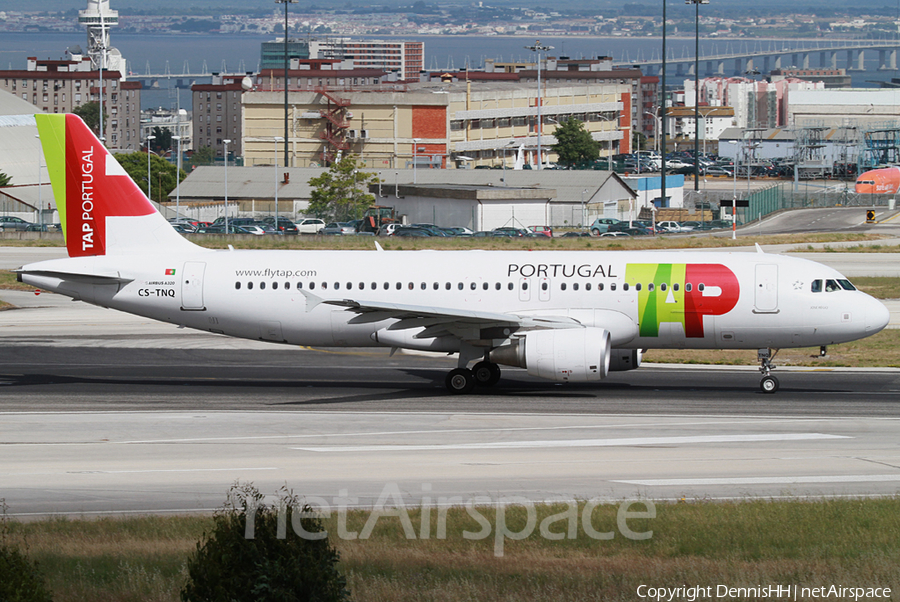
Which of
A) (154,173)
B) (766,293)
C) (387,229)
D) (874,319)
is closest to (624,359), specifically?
(766,293)

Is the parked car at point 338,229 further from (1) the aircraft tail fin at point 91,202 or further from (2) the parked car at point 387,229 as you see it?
(1) the aircraft tail fin at point 91,202

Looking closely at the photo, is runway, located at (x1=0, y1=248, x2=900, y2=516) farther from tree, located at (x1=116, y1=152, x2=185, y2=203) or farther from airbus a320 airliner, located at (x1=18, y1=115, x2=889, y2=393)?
tree, located at (x1=116, y1=152, x2=185, y2=203)

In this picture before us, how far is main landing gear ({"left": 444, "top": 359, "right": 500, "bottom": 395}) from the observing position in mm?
32594

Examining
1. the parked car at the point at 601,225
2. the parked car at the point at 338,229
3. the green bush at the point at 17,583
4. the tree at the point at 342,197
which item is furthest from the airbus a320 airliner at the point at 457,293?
the tree at the point at 342,197

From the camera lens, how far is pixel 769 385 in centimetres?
3222

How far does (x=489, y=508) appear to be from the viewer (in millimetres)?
18969

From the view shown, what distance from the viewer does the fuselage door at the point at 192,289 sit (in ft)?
110

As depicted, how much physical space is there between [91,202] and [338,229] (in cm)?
6055

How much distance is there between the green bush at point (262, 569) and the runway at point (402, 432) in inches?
318

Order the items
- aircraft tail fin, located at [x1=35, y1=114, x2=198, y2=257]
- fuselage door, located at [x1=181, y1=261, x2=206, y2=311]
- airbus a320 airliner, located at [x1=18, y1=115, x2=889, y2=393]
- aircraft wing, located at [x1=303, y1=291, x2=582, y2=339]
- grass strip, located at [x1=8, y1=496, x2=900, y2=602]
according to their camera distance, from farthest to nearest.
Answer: aircraft tail fin, located at [x1=35, y1=114, x2=198, y2=257], fuselage door, located at [x1=181, y1=261, x2=206, y2=311], airbus a320 airliner, located at [x1=18, y1=115, x2=889, y2=393], aircraft wing, located at [x1=303, y1=291, x2=582, y2=339], grass strip, located at [x1=8, y1=496, x2=900, y2=602]

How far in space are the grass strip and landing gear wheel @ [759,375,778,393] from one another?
12.8 metres

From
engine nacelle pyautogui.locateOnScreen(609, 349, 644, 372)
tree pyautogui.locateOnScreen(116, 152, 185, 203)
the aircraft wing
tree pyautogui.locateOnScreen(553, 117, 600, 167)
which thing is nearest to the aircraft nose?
engine nacelle pyautogui.locateOnScreen(609, 349, 644, 372)

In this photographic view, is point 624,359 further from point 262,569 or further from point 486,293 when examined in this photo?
point 262,569

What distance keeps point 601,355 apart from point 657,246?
50.4m
